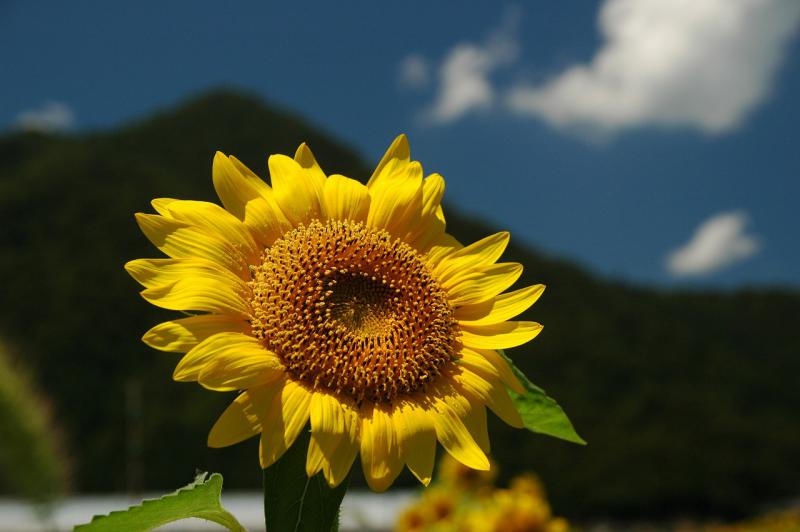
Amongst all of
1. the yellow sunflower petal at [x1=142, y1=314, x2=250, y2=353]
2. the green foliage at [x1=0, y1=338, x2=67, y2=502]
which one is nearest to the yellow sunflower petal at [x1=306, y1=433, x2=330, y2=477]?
the yellow sunflower petal at [x1=142, y1=314, x2=250, y2=353]

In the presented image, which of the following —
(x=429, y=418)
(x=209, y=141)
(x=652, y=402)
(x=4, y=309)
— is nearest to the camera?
(x=429, y=418)

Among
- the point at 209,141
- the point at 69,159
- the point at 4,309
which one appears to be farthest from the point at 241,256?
the point at 209,141

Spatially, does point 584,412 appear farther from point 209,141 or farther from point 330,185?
point 209,141

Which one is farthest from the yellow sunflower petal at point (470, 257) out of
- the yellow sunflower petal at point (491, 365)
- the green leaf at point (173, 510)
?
the green leaf at point (173, 510)

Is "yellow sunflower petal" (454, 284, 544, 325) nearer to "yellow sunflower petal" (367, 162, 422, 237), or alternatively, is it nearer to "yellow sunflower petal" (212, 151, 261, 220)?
"yellow sunflower petal" (367, 162, 422, 237)

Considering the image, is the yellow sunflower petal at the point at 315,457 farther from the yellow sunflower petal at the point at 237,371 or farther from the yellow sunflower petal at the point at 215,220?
the yellow sunflower petal at the point at 215,220

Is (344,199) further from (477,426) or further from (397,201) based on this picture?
(477,426)

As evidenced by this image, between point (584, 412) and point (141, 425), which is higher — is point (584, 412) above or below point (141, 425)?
above

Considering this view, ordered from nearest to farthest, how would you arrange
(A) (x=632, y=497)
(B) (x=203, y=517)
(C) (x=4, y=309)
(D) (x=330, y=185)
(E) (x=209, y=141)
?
(B) (x=203, y=517), (D) (x=330, y=185), (A) (x=632, y=497), (C) (x=4, y=309), (E) (x=209, y=141)
